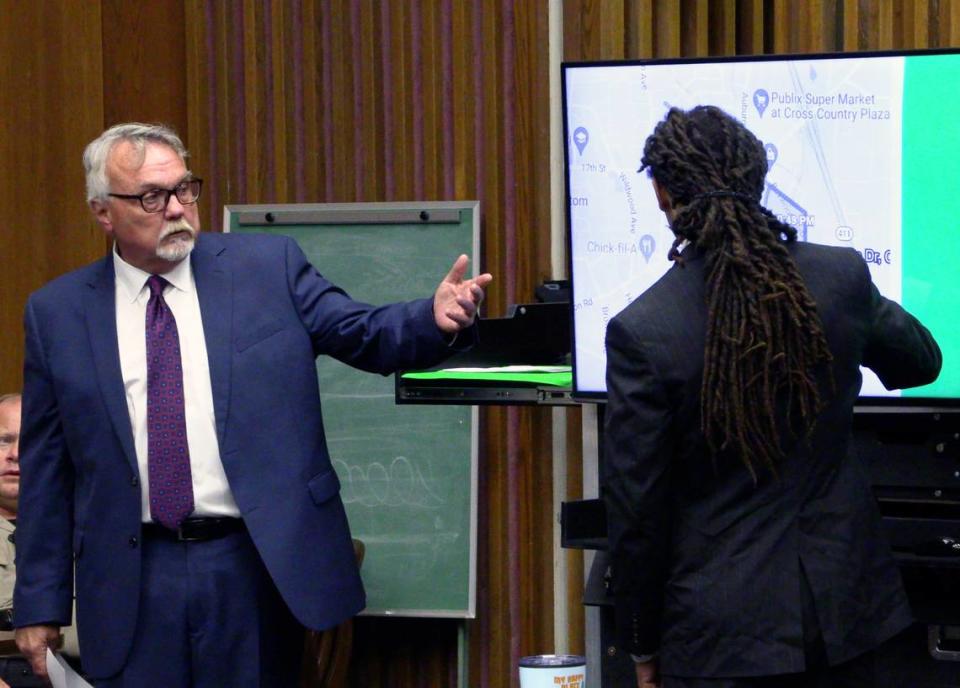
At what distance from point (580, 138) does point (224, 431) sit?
1.16 meters

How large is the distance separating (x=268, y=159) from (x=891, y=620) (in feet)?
9.39

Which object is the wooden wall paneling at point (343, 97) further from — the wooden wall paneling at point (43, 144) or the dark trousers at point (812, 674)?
the dark trousers at point (812, 674)

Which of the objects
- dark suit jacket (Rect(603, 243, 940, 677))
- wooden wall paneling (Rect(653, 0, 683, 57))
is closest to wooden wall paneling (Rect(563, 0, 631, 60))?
wooden wall paneling (Rect(653, 0, 683, 57))

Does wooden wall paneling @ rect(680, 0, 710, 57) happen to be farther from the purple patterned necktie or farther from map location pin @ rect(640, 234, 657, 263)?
the purple patterned necktie

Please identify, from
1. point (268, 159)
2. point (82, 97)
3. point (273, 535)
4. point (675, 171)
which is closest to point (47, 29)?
point (82, 97)

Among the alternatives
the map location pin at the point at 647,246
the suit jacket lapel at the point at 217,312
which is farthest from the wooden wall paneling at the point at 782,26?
the suit jacket lapel at the point at 217,312

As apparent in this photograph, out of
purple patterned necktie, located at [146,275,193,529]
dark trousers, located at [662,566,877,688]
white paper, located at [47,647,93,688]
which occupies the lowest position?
white paper, located at [47,647,93,688]

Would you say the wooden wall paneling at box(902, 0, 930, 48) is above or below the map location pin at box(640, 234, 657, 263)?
above

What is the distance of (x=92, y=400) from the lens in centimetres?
287

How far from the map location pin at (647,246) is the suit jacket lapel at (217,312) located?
100 centimetres

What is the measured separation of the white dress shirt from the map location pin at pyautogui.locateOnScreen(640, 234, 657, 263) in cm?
108

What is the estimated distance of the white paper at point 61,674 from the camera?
2812 millimetres

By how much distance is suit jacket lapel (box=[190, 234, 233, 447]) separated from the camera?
2863 mm

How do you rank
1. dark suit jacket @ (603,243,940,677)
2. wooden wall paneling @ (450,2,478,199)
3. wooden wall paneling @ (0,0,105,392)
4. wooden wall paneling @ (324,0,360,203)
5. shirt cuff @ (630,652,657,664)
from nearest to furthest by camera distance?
dark suit jacket @ (603,243,940,677) < shirt cuff @ (630,652,657,664) < wooden wall paneling @ (450,2,478,199) < wooden wall paneling @ (324,0,360,203) < wooden wall paneling @ (0,0,105,392)
